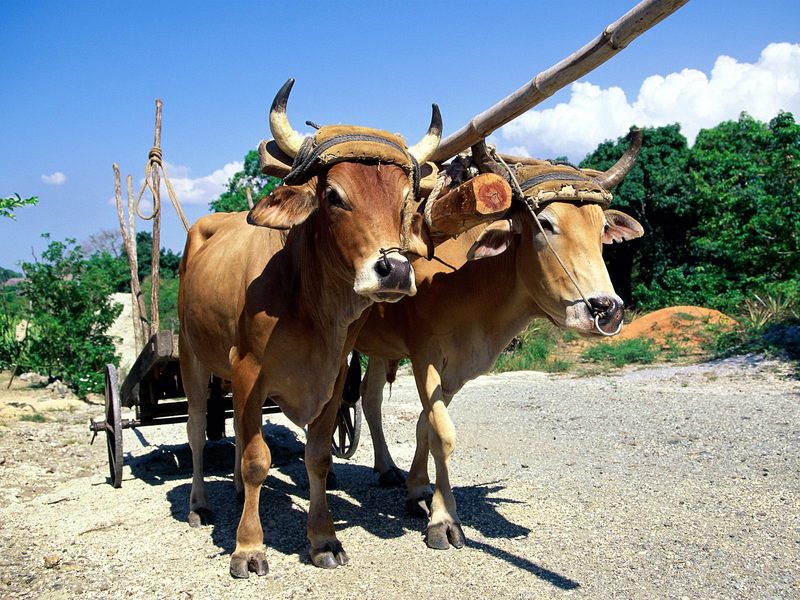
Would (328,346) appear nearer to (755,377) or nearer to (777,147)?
(755,377)

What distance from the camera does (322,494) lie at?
4652 mm

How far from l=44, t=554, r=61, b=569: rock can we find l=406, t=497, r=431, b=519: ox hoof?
243 cm

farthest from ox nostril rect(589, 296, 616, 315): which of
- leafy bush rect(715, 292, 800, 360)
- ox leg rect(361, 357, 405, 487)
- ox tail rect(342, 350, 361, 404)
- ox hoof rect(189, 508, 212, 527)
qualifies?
leafy bush rect(715, 292, 800, 360)

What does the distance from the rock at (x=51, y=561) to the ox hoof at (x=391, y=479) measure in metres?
2.73

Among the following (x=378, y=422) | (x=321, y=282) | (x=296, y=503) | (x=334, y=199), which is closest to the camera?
(x=334, y=199)

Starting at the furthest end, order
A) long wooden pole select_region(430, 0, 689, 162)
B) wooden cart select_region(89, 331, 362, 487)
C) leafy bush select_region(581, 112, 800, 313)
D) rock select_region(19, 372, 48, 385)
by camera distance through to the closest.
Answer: leafy bush select_region(581, 112, 800, 313), rock select_region(19, 372, 48, 385), wooden cart select_region(89, 331, 362, 487), long wooden pole select_region(430, 0, 689, 162)

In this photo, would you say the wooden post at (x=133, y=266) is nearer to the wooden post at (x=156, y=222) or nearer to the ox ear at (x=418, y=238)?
the wooden post at (x=156, y=222)

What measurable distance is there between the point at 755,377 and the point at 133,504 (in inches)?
371

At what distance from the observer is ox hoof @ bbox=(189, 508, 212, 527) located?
17.8 feet

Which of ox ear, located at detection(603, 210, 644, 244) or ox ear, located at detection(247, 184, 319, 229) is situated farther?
ox ear, located at detection(603, 210, 644, 244)

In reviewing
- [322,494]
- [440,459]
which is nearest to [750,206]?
[440,459]

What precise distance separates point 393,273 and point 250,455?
162 centimetres

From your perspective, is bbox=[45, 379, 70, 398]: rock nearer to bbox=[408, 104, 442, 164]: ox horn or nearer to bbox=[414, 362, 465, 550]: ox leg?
bbox=[414, 362, 465, 550]: ox leg

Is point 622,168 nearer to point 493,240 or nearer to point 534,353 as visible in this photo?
point 493,240
